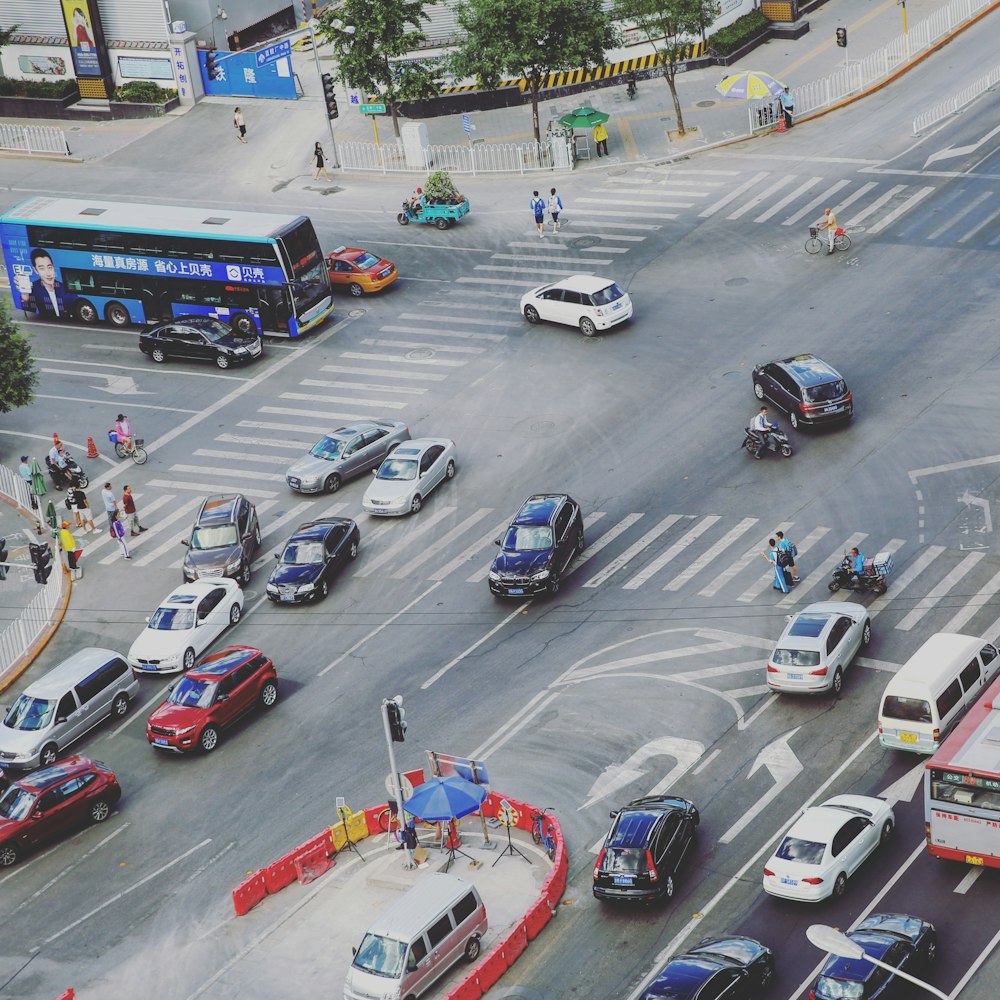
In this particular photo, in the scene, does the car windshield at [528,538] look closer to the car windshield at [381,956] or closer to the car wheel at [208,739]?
the car wheel at [208,739]

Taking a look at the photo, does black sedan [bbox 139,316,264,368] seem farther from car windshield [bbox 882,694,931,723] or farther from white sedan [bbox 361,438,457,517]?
car windshield [bbox 882,694,931,723]

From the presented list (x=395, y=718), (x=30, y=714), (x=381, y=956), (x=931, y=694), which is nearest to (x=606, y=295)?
(x=30, y=714)

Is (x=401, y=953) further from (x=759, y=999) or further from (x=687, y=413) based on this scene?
(x=687, y=413)

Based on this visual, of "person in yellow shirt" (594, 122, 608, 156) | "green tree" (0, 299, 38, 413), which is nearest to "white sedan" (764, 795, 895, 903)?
"green tree" (0, 299, 38, 413)

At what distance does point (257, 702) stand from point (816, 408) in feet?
60.1

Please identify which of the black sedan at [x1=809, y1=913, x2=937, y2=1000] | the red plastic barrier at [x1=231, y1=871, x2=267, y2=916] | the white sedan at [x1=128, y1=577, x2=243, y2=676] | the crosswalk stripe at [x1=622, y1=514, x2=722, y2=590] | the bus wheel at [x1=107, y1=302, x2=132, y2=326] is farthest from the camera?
the bus wheel at [x1=107, y1=302, x2=132, y2=326]

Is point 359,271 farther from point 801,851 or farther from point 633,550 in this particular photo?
point 801,851

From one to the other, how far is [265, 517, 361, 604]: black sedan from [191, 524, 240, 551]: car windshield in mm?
1528

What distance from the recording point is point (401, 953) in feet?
97.5

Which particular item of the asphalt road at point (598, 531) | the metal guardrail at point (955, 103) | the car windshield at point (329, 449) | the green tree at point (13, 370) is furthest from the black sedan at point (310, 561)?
the metal guardrail at point (955, 103)

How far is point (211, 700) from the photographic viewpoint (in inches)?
1560

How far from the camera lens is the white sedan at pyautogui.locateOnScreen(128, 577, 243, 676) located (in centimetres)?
4319

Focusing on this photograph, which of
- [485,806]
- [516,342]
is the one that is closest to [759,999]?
[485,806]

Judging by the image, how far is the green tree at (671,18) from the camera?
216ft
